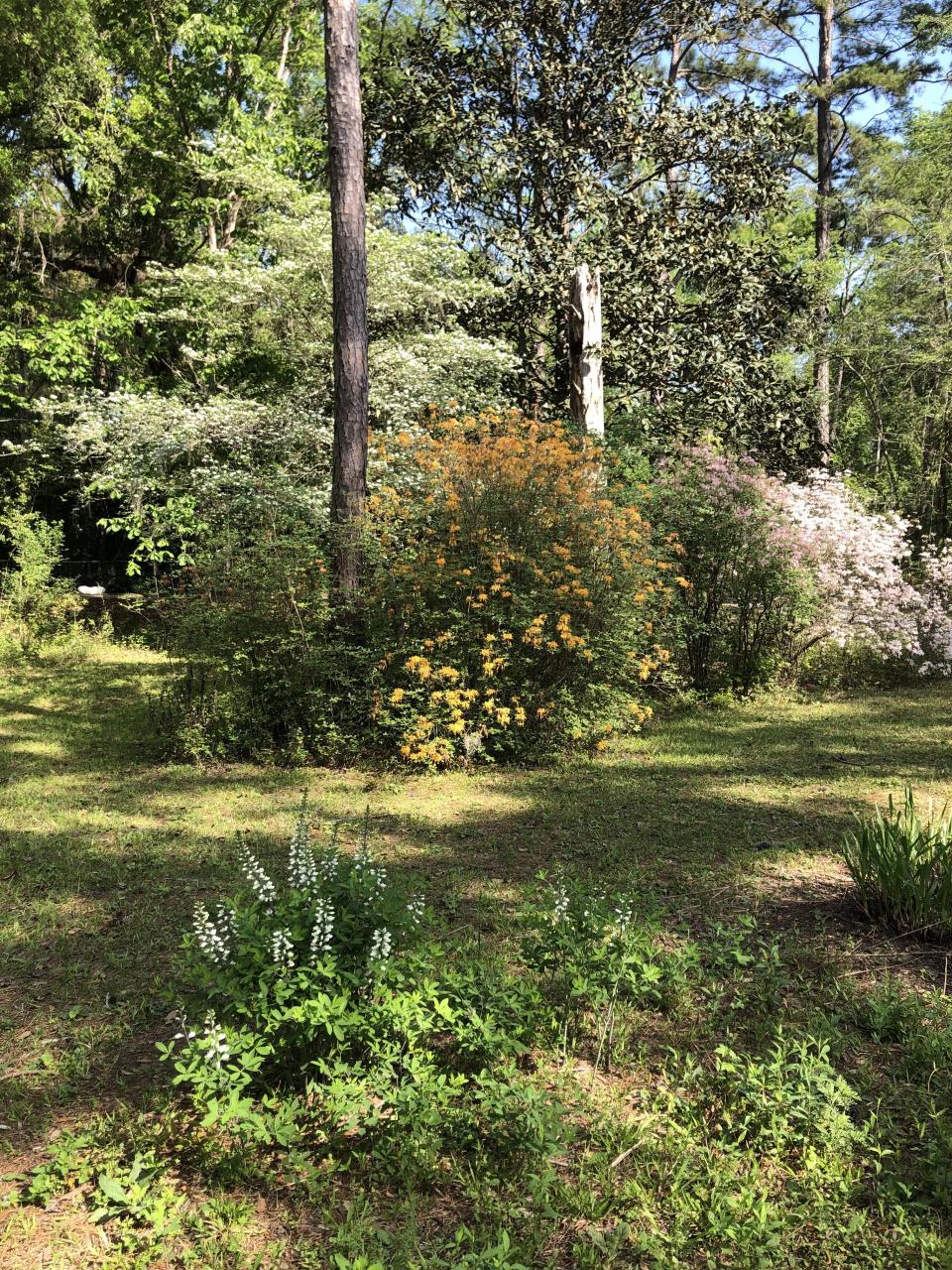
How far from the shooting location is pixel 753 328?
13.0m

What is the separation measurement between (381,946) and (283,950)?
0.30 m

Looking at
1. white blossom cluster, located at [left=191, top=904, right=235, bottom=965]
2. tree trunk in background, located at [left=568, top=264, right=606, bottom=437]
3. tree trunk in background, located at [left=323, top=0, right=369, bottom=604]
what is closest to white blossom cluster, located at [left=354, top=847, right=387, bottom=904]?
white blossom cluster, located at [left=191, top=904, right=235, bottom=965]

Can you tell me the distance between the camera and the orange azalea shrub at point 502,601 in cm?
657

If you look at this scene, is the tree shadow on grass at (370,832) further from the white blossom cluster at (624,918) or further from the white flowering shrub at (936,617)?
the white flowering shrub at (936,617)

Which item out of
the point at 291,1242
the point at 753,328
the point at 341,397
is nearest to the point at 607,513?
the point at 341,397

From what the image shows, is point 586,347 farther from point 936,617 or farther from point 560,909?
point 560,909

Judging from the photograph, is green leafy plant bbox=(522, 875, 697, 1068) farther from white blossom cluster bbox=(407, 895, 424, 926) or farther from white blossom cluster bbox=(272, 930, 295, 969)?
white blossom cluster bbox=(272, 930, 295, 969)

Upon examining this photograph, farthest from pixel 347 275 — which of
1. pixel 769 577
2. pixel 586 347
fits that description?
pixel 769 577

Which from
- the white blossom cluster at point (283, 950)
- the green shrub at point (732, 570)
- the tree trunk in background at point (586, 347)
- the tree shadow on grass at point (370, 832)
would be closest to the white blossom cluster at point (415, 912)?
the white blossom cluster at point (283, 950)

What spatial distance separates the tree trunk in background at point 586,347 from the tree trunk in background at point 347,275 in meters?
4.04

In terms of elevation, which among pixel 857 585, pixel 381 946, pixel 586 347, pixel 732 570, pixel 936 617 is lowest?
pixel 381 946

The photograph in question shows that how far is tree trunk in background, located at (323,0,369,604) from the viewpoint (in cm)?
725

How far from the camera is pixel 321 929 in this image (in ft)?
8.11

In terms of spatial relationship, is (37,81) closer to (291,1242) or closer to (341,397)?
(341,397)
